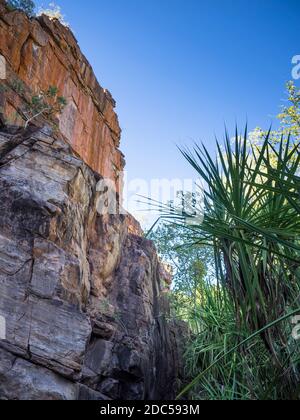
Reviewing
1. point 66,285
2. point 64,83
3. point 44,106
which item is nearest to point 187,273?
point 66,285

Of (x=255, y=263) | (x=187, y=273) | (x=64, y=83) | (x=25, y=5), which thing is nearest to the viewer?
(x=255, y=263)

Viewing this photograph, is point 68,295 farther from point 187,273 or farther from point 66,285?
point 187,273

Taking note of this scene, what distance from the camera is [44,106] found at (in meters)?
11.2

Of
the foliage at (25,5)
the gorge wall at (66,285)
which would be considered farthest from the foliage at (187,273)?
the foliage at (25,5)

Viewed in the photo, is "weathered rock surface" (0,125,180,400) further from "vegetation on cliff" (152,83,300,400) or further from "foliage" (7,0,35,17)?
"foliage" (7,0,35,17)

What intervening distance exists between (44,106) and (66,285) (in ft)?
25.2

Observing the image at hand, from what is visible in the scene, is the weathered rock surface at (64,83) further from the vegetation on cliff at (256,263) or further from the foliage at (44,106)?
the vegetation on cliff at (256,263)

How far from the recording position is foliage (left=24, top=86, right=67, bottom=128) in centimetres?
1089

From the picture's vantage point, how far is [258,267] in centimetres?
403

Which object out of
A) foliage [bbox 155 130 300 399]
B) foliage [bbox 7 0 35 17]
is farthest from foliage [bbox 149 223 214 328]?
foliage [bbox 7 0 35 17]

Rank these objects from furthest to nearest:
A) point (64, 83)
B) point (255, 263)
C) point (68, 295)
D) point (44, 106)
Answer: point (64, 83) < point (44, 106) < point (68, 295) < point (255, 263)

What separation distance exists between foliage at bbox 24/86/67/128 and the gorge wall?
360 mm
